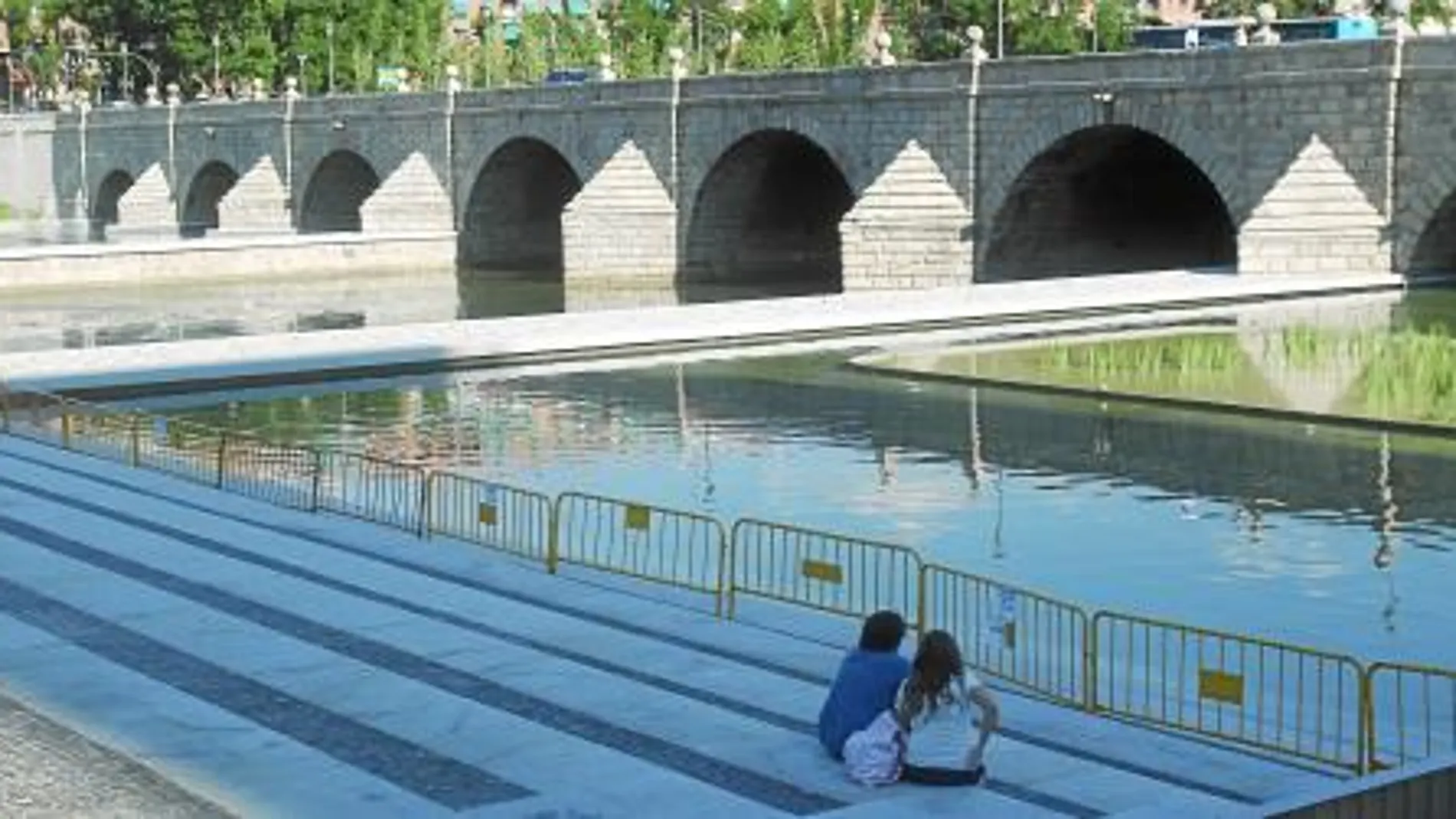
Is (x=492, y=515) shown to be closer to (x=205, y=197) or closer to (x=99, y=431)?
(x=99, y=431)

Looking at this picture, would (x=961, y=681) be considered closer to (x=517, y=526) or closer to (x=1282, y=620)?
(x=1282, y=620)

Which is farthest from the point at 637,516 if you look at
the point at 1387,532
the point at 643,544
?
the point at 1387,532

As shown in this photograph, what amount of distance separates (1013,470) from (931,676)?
595 inches

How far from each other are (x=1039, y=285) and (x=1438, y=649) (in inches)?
1228

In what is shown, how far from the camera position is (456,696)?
1412 cm

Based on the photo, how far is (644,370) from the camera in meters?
37.6

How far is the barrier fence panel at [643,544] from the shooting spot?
18656 mm

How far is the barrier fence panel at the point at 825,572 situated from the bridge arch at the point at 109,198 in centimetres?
9121

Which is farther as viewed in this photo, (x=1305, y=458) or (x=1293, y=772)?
(x=1305, y=458)

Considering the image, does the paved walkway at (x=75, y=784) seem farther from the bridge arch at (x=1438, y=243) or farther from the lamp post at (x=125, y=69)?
the lamp post at (x=125, y=69)

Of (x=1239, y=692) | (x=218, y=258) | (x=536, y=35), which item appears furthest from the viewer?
(x=536, y=35)

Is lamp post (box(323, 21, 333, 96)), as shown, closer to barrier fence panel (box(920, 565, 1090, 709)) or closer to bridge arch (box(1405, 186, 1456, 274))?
bridge arch (box(1405, 186, 1456, 274))

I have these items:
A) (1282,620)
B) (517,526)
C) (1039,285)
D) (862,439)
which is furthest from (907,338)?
(1282,620)

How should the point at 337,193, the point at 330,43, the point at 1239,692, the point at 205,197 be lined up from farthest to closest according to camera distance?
the point at 330,43 < the point at 205,197 < the point at 337,193 < the point at 1239,692
